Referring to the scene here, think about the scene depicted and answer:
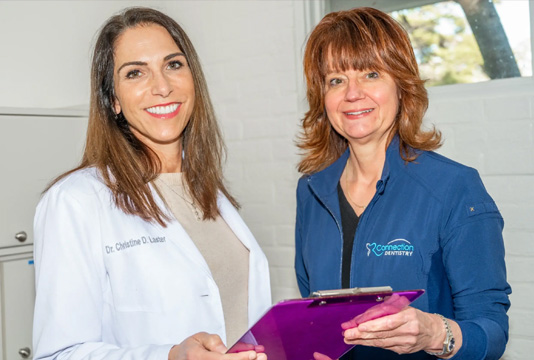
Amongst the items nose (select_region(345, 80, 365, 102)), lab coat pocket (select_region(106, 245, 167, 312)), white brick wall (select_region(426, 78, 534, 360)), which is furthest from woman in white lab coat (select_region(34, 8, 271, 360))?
white brick wall (select_region(426, 78, 534, 360))

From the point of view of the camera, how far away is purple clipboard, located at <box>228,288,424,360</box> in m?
1.17

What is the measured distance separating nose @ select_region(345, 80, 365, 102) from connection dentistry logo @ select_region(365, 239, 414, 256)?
42cm

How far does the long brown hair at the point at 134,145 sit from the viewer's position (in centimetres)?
168

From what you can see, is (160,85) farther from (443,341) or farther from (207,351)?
(443,341)

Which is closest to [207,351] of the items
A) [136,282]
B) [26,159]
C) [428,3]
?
[136,282]

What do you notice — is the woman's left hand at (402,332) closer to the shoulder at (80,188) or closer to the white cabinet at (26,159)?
the shoulder at (80,188)

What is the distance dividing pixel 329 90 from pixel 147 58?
0.55 m

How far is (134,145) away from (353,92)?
0.66 m

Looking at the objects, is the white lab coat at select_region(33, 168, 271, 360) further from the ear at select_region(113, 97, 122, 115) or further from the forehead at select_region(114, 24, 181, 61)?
the forehead at select_region(114, 24, 181, 61)

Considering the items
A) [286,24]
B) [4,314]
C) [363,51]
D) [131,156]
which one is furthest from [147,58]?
[286,24]

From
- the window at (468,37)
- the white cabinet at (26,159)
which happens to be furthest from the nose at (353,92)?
the white cabinet at (26,159)

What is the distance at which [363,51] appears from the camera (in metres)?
1.79

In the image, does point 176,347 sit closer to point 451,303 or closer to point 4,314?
point 451,303

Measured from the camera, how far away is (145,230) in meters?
1.64
